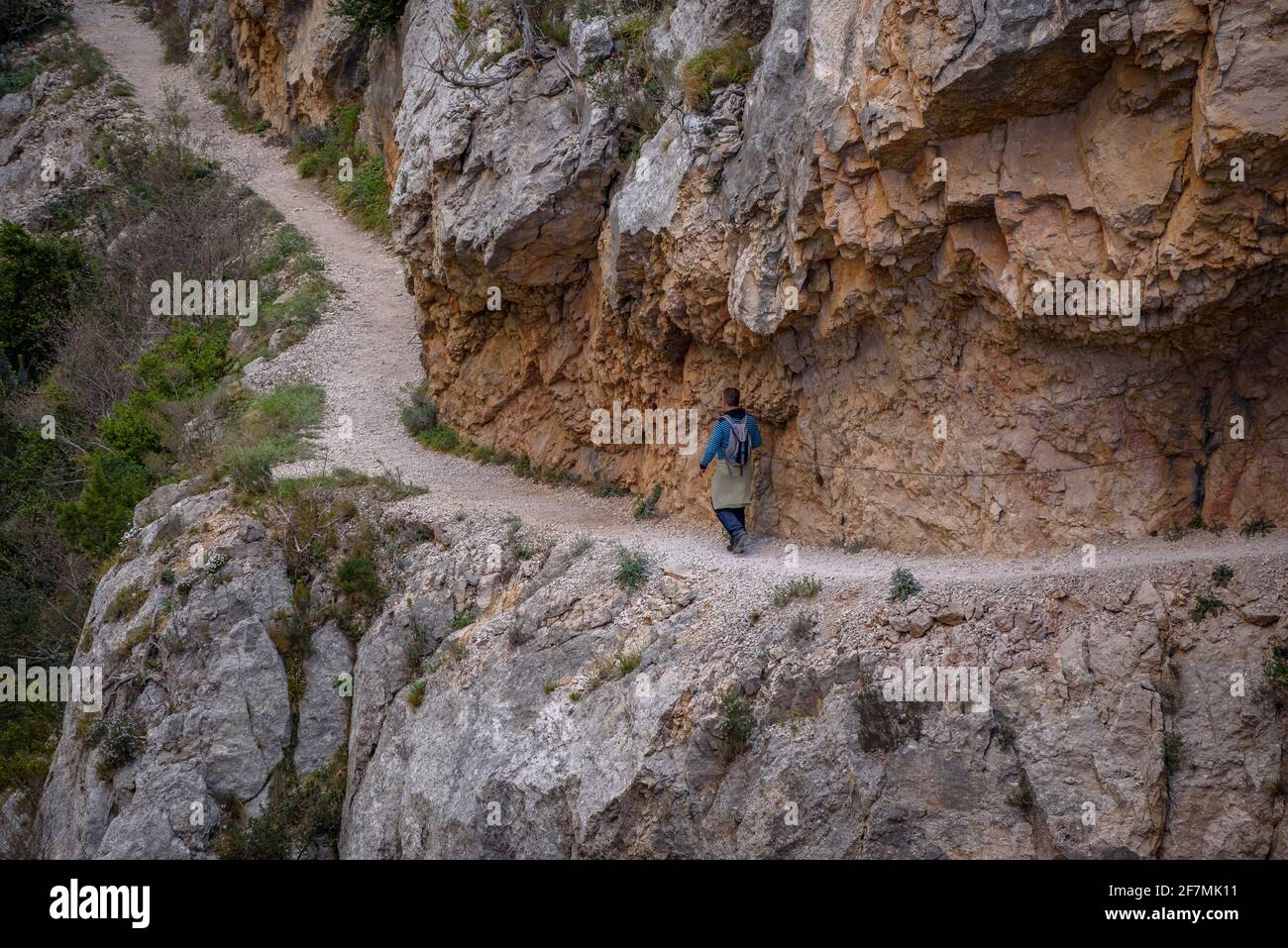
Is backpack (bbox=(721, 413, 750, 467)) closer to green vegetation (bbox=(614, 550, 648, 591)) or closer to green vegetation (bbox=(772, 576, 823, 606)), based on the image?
green vegetation (bbox=(614, 550, 648, 591))

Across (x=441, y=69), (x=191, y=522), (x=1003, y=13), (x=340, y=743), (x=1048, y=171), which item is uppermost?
(x=441, y=69)

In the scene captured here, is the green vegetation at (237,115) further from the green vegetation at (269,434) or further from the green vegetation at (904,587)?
the green vegetation at (904,587)

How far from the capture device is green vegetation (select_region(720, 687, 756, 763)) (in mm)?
8555

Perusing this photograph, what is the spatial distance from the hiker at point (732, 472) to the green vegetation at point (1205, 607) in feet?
15.4

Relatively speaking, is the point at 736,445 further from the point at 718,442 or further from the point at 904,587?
the point at 904,587

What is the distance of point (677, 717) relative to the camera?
9.02 meters

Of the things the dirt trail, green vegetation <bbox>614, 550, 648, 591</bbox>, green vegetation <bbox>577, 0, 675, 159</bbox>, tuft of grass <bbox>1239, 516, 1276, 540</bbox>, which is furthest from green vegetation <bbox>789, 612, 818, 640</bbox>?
green vegetation <bbox>577, 0, 675, 159</bbox>

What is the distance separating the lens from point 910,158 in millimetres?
9695

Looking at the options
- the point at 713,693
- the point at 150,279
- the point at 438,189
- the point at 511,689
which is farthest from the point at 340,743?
the point at 150,279

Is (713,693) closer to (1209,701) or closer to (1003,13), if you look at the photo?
(1209,701)

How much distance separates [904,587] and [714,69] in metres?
6.47

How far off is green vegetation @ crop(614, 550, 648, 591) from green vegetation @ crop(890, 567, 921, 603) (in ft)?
9.18

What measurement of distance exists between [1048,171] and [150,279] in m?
23.9

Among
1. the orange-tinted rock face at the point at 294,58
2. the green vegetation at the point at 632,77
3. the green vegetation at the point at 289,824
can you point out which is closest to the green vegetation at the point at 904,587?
the green vegetation at the point at 632,77
